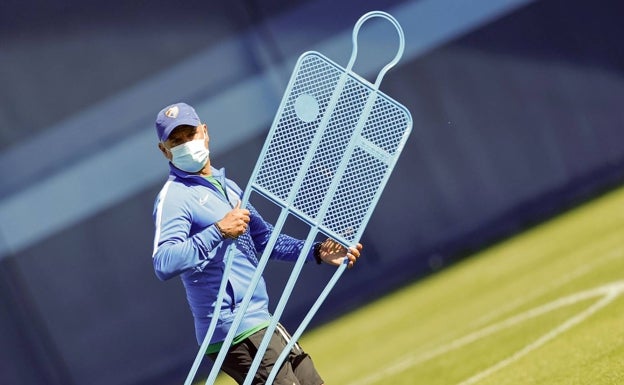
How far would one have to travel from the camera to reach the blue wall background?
10938mm

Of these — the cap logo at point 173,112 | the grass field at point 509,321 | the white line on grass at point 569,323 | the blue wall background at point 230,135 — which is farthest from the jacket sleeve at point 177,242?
the blue wall background at point 230,135

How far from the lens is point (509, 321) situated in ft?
28.4

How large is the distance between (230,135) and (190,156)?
20.0 feet

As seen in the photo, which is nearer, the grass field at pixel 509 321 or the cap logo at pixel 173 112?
the cap logo at pixel 173 112

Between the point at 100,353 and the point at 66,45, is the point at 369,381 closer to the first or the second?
the point at 100,353

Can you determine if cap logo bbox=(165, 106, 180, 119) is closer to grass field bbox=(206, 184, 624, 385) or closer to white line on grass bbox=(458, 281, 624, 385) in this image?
grass field bbox=(206, 184, 624, 385)

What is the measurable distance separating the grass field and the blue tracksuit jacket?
1802mm

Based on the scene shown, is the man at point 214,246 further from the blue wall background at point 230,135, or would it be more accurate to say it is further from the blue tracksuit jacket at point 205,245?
the blue wall background at point 230,135

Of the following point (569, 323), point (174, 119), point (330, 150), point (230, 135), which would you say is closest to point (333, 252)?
point (330, 150)

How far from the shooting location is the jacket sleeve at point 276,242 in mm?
5543

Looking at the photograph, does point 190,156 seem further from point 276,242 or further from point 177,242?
point 276,242

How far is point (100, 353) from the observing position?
11070 mm

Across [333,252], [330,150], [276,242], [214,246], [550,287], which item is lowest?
[550,287]

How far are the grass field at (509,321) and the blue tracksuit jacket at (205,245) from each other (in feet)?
5.91
